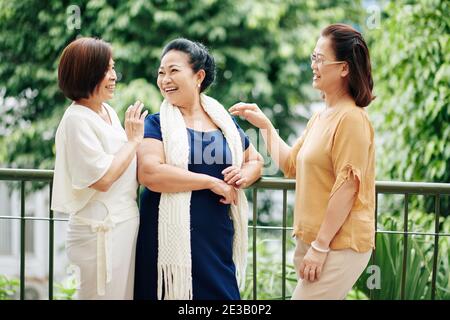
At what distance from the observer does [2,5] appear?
7629 mm

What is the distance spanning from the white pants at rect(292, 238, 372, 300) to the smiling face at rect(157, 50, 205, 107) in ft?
2.28

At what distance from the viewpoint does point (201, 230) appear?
7.85ft

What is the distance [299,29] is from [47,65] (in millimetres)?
2699

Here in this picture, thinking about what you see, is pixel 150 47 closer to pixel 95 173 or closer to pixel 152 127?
pixel 152 127

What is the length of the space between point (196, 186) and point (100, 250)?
0.36m

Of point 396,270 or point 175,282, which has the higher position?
point 175,282

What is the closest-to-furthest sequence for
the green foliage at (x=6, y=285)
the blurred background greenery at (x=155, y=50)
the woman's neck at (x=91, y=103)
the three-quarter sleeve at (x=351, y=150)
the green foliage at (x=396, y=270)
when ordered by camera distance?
the three-quarter sleeve at (x=351, y=150) < the woman's neck at (x=91, y=103) < the green foliage at (x=396, y=270) < the green foliage at (x=6, y=285) < the blurred background greenery at (x=155, y=50)

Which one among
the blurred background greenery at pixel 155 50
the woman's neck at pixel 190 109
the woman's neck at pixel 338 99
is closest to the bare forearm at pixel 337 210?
the woman's neck at pixel 338 99

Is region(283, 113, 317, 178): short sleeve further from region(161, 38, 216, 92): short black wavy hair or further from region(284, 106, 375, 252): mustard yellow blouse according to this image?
region(161, 38, 216, 92): short black wavy hair

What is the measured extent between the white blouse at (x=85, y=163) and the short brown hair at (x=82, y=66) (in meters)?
0.07

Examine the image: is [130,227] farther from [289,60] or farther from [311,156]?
[289,60]

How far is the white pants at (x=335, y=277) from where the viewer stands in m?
2.25

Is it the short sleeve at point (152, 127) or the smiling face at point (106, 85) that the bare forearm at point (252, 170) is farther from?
the smiling face at point (106, 85)

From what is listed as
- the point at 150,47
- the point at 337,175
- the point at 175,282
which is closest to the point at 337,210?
the point at 337,175
